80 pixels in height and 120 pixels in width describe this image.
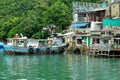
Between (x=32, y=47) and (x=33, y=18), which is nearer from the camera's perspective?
(x=32, y=47)

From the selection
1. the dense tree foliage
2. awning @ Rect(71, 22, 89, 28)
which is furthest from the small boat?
the dense tree foliage

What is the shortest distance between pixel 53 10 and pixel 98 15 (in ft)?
31.4

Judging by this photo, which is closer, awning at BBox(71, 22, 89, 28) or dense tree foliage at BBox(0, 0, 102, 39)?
awning at BBox(71, 22, 89, 28)

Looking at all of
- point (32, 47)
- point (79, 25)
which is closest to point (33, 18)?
point (79, 25)

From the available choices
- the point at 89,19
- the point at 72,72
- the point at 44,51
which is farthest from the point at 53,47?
the point at 72,72

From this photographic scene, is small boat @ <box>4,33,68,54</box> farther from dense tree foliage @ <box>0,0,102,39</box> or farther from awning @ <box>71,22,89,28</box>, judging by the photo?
dense tree foliage @ <box>0,0,102,39</box>

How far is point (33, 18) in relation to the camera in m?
76.5

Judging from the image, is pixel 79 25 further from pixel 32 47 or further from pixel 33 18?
pixel 33 18

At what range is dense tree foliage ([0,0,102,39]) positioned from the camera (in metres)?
72.3

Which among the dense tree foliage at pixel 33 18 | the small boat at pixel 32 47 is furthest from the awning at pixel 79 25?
the small boat at pixel 32 47

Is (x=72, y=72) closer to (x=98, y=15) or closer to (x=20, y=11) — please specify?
(x=98, y=15)

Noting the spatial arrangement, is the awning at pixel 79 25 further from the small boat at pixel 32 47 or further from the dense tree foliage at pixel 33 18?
the small boat at pixel 32 47

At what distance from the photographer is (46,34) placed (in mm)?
74000

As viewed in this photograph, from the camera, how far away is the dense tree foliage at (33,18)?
72.3 meters
